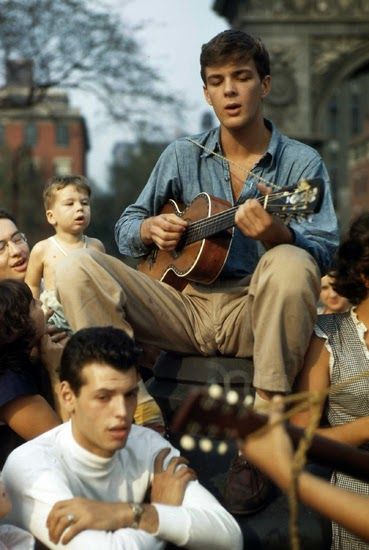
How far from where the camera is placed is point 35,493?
165 inches

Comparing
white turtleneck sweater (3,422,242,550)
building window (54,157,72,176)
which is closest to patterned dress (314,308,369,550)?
white turtleneck sweater (3,422,242,550)

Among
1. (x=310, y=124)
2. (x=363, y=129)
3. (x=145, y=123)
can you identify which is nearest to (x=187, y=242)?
(x=145, y=123)

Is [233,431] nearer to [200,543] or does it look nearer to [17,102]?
[200,543]

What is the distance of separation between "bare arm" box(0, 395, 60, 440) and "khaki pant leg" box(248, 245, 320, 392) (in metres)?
0.78

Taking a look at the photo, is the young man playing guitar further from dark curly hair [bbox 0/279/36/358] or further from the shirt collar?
dark curly hair [bbox 0/279/36/358]

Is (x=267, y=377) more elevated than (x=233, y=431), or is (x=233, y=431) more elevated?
(x=233, y=431)

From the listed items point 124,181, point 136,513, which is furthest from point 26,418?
point 124,181

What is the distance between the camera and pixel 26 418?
16.3 ft

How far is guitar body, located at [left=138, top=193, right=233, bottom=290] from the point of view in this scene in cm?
541

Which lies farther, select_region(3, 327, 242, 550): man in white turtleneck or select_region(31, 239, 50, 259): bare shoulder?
select_region(31, 239, 50, 259): bare shoulder

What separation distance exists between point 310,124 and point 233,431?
111 feet

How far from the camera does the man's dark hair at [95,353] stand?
14.1 ft

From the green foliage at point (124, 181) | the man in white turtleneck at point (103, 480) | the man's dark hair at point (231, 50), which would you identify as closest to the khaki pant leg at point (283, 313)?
the man in white turtleneck at point (103, 480)

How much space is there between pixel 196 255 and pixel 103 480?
1332mm
